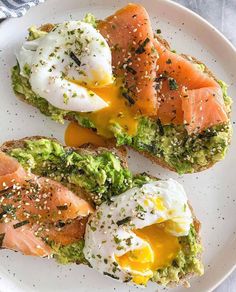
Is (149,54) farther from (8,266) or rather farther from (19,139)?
(8,266)

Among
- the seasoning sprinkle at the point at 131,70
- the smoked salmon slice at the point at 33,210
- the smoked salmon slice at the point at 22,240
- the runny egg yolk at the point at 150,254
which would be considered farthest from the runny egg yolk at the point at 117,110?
the smoked salmon slice at the point at 22,240

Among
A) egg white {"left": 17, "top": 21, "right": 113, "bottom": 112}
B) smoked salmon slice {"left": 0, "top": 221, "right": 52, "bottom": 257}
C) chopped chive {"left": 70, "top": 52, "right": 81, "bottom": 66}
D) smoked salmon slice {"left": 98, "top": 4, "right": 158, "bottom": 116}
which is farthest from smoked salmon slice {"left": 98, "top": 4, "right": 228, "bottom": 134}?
smoked salmon slice {"left": 0, "top": 221, "right": 52, "bottom": 257}

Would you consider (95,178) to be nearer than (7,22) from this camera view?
Yes

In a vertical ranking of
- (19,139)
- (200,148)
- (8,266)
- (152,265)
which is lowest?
(8,266)

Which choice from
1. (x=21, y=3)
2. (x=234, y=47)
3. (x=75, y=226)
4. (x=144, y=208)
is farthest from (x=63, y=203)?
(x=234, y=47)

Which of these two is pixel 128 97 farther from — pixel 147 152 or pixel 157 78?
pixel 147 152

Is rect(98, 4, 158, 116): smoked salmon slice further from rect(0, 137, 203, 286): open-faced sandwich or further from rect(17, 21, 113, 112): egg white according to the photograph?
rect(0, 137, 203, 286): open-faced sandwich

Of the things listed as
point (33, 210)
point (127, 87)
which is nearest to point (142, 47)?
point (127, 87)

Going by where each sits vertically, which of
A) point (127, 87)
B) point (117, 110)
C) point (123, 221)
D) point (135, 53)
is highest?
point (135, 53)
